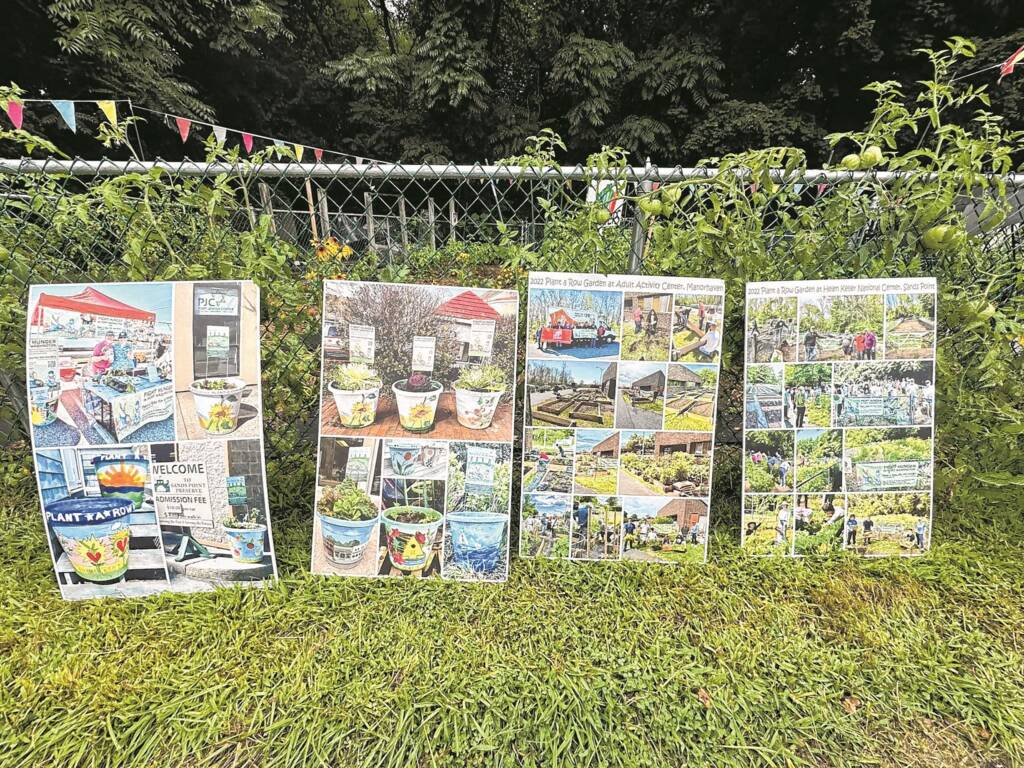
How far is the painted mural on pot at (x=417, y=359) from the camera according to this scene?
1.73 metres

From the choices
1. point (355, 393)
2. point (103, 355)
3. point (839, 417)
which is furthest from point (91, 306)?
point (839, 417)

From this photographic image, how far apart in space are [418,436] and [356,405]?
25cm

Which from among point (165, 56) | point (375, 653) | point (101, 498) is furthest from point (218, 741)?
point (165, 56)

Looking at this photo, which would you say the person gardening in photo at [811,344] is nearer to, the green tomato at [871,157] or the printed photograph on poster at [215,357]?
the green tomato at [871,157]

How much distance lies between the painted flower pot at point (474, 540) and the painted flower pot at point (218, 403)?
0.83 metres

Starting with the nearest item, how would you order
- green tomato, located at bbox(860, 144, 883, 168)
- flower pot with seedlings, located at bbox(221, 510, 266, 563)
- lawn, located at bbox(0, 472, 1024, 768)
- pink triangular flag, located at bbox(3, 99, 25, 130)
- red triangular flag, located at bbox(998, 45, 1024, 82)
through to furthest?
lawn, located at bbox(0, 472, 1024, 768) < green tomato, located at bbox(860, 144, 883, 168) < flower pot with seedlings, located at bbox(221, 510, 266, 563) < red triangular flag, located at bbox(998, 45, 1024, 82) < pink triangular flag, located at bbox(3, 99, 25, 130)

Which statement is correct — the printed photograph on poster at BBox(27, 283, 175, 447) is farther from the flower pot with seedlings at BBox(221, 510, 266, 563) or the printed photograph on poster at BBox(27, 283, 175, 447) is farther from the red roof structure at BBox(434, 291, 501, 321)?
the red roof structure at BBox(434, 291, 501, 321)

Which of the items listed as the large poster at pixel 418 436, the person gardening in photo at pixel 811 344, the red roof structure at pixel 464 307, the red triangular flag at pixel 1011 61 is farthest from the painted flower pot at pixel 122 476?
the red triangular flag at pixel 1011 61

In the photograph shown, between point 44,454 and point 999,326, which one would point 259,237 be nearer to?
point 44,454

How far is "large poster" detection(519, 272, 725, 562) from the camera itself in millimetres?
1749

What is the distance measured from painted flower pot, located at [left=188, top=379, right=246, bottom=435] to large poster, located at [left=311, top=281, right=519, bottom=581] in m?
0.27

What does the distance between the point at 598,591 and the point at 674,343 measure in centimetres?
94

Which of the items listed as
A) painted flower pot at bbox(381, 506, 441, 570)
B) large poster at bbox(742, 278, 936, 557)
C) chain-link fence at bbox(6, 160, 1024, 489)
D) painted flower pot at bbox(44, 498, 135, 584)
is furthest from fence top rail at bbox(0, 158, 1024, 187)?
painted flower pot at bbox(381, 506, 441, 570)

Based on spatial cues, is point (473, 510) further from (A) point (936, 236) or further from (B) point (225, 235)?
(A) point (936, 236)
